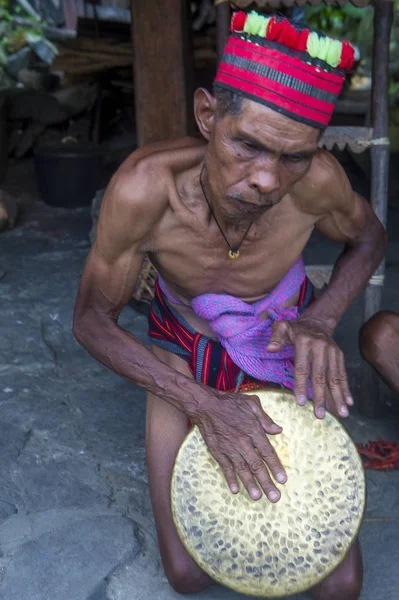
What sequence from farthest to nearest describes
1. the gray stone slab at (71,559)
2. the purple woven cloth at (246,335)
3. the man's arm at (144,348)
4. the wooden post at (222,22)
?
1. the wooden post at (222,22)
2. the purple woven cloth at (246,335)
3. the gray stone slab at (71,559)
4. the man's arm at (144,348)

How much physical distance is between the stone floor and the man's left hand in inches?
23.8

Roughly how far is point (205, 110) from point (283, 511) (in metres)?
1.08

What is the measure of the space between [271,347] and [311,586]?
62 cm

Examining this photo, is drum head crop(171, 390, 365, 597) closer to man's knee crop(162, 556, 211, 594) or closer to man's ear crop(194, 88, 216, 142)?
man's knee crop(162, 556, 211, 594)

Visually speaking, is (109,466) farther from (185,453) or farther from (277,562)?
(277,562)

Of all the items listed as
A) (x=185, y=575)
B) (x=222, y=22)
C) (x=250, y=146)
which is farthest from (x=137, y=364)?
(x=222, y=22)

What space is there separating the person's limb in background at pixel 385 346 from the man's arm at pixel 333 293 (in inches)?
6.0

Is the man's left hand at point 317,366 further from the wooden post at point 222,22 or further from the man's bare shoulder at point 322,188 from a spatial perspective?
the wooden post at point 222,22

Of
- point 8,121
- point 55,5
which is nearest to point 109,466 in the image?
point 8,121

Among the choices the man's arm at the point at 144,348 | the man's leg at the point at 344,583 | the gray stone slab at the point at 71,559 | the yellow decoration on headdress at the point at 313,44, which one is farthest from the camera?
the gray stone slab at the point at 71,559

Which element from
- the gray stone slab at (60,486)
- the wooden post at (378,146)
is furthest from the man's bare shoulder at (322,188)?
the gray stone slab at (60,486)

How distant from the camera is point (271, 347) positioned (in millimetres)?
2055

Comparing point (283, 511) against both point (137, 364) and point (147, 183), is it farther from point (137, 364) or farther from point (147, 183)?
point (147, 183)

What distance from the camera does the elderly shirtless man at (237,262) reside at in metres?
1.88
